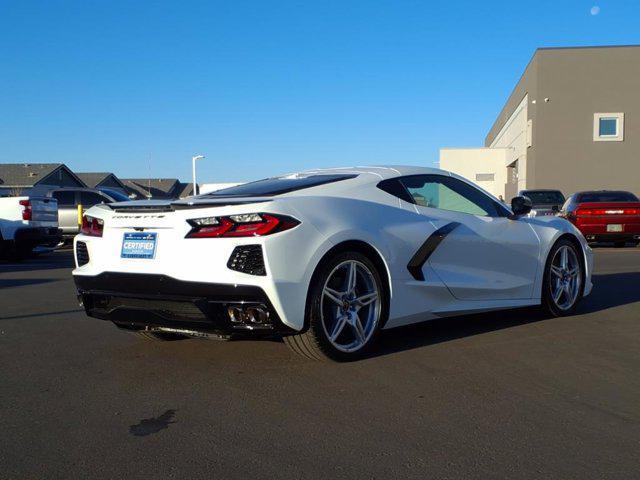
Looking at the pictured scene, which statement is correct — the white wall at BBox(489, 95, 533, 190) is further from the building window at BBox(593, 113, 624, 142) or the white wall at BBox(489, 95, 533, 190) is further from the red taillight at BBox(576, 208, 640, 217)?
the red taillight at BBox(576, 208, 640, 217)

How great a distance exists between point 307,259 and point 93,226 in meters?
1.70

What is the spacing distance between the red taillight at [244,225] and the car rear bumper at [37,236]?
35.6 feet

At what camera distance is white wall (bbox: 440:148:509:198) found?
54188 millimetres

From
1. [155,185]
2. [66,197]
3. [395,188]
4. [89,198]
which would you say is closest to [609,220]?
[395,188]

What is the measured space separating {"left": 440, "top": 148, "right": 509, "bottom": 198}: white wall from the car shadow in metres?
46.6

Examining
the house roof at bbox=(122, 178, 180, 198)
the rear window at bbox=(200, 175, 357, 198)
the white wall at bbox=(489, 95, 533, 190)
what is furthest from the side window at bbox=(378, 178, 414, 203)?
the house roof at bbox=(122, 178, 180, 198)

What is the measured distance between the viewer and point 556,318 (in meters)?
6.52

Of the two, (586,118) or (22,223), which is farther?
(586,118)

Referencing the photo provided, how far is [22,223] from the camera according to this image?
13.9m

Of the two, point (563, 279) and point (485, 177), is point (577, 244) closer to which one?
point (563, 279)

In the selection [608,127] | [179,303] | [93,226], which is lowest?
[179,303]

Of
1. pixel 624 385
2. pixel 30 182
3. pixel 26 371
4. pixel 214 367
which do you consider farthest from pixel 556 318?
pixel 30 182

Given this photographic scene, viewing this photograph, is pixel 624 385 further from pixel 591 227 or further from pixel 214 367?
pixel 591 227

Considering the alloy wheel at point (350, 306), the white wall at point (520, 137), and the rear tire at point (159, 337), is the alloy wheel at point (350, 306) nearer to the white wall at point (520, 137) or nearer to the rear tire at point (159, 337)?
the rear tire at point (159, 337)
